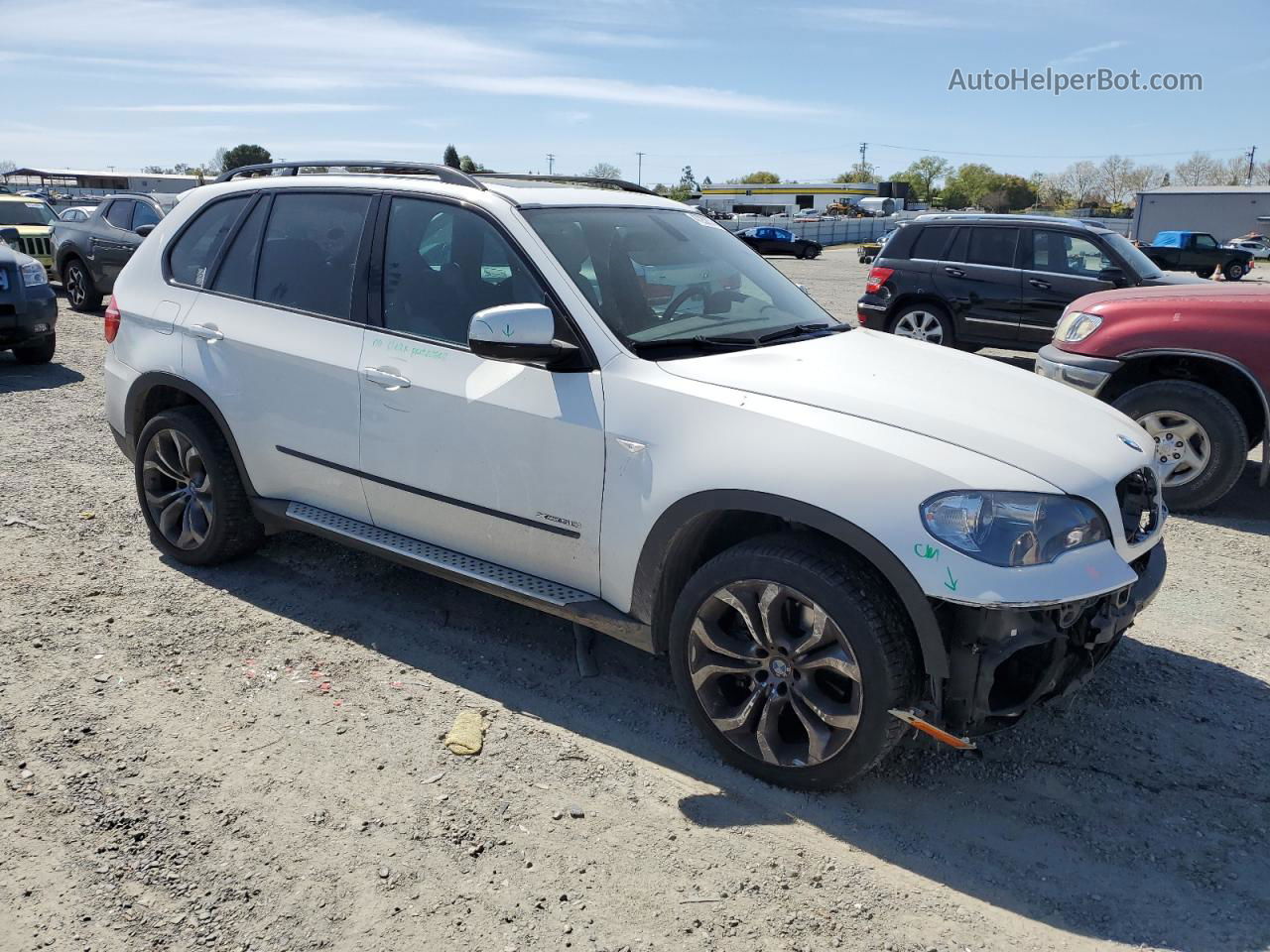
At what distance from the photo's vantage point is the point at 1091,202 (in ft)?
350

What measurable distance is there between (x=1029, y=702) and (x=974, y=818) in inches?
17.2

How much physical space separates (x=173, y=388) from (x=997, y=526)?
3872 millimetres

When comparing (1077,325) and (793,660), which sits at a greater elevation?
(1077,325)

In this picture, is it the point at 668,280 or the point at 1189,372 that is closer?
the point at 668,280

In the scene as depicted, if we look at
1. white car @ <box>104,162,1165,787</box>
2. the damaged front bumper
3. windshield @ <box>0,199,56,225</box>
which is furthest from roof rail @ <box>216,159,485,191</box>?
windshield @ <box>0,199,56,225</box>

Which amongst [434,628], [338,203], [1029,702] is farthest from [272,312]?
[1029,702]

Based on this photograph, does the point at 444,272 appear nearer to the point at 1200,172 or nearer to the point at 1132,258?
the point at 1132,258

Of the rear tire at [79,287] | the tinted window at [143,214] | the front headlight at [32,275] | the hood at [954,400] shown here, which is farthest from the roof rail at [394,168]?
the rear tire at [79,287]

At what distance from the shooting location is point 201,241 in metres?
4.78

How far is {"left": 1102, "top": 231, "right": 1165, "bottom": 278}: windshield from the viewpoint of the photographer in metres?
10.5

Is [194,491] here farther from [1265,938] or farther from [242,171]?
[1265,938]

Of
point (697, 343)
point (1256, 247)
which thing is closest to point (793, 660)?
point (697, 343)

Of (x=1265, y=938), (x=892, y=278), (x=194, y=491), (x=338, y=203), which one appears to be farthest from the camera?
(x=892, y=278)

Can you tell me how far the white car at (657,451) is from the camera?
111 inches
